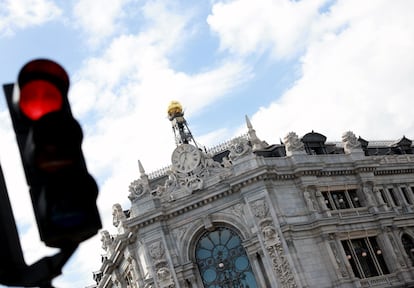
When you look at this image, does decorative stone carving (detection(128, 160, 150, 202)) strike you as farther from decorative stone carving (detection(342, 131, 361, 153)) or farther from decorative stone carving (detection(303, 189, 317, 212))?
decorative stone carving (detection(342, 131, 361, 153))

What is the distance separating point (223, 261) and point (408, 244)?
14801mm

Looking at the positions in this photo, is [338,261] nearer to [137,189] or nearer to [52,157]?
[137,189]

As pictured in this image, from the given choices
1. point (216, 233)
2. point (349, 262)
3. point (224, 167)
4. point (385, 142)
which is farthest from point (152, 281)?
point (385, 142)

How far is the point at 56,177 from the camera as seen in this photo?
9.23 ft

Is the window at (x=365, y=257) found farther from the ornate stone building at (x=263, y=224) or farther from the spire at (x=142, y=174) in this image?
the spire at (x=142, y=174)

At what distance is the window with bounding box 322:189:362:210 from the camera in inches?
1969

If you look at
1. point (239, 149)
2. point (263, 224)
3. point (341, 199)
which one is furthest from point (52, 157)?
point (341, 199)

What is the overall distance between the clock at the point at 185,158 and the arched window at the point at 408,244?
1657 cm

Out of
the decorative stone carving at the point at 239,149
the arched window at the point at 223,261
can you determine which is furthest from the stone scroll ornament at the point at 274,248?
the decorative stone carving at the point at 239,149

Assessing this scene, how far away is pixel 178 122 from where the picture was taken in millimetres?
59531

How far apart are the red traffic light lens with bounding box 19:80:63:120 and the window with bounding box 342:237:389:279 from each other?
46.5 metres

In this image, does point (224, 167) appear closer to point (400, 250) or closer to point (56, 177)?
point (400, 250)

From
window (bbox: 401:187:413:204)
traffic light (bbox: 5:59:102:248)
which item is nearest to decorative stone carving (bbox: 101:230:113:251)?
window (bbox: 401:187:413:204)

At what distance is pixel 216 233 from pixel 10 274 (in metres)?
45.3
